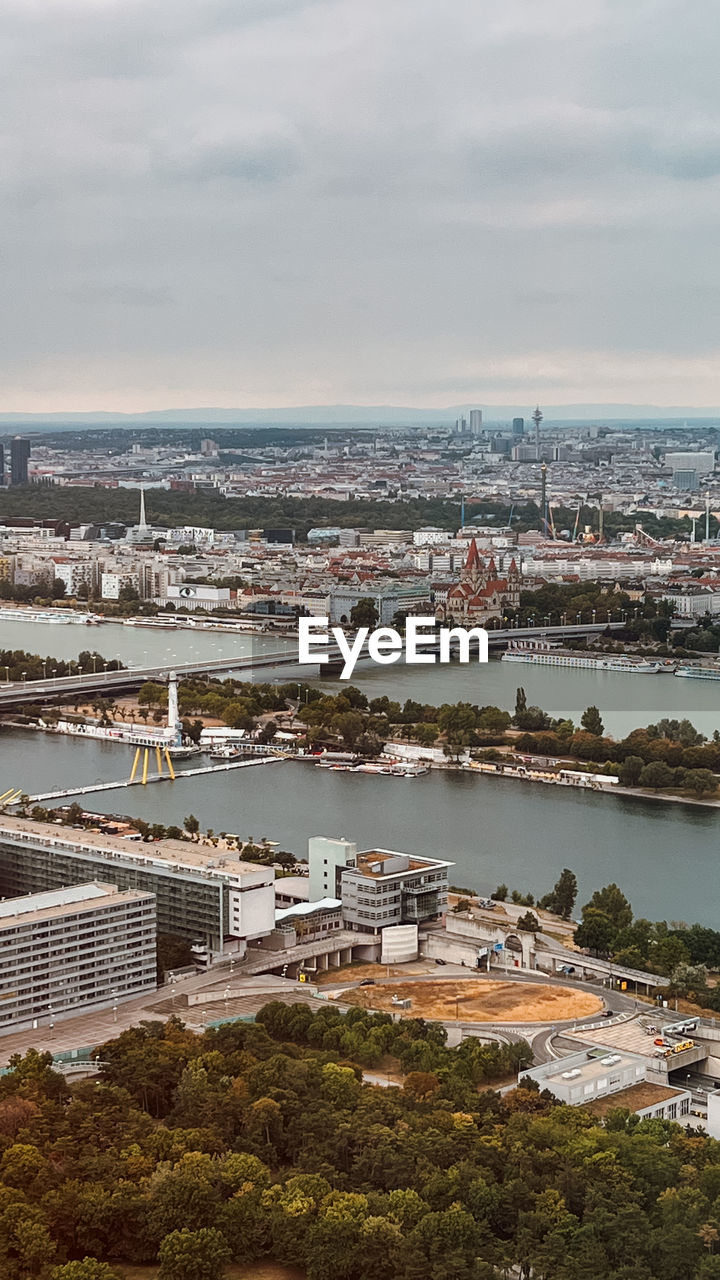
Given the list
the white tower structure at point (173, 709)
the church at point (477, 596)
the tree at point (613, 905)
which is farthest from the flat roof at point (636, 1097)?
the church at point (477, 596)

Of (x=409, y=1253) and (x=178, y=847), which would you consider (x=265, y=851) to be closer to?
(x=178, y=847)

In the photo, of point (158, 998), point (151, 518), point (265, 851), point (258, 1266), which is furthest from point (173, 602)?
point (258, 1266)

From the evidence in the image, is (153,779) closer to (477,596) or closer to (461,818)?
(461,818)

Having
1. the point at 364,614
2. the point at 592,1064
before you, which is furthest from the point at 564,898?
the point at 364,614

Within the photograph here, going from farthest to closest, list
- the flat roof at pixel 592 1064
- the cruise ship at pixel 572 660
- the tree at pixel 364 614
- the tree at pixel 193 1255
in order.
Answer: the tree at pixel 364 614
the cruise ship at pixel 572 660
the flat roof at pixel 592 1064
the tree at pixel 193 1255

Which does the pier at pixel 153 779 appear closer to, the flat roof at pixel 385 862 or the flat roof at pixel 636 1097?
the flat roof at pixel 385 862

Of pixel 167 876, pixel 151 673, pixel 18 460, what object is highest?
pixel 18 460
